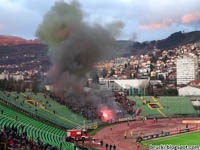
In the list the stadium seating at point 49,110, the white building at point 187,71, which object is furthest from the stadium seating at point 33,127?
the white building at point 187,71

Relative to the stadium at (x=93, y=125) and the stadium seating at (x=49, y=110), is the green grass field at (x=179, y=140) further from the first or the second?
the stadium seating at (x=49, y=110)

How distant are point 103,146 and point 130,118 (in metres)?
18.5

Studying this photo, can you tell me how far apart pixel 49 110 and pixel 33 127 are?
1107cm

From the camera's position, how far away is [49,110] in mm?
39156

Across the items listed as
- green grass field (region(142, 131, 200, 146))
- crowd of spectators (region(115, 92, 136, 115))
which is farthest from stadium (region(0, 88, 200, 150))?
crowd of spectators (region(115, 92, 136, 115))

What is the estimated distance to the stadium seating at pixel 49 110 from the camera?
35375 millimetres

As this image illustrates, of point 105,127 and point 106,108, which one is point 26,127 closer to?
point 105,127

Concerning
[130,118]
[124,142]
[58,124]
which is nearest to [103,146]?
[124,142]

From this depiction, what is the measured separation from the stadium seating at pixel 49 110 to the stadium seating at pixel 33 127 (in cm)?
320

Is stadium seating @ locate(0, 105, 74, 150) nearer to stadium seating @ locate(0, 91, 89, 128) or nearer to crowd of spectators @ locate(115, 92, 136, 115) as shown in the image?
stadium seating @ locate(0, 91, 89, 128)

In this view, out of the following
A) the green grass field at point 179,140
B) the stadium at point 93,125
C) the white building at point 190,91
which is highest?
the white building at point 190,91

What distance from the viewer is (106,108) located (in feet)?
Answer: 146

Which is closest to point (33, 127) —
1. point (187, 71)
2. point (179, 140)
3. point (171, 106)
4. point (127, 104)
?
point (179, 140)

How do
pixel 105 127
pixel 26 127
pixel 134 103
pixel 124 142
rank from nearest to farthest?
pixel 26 127 → pixel 124 142 → pixel 105 127 → pixel 134 103
